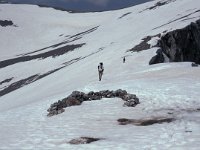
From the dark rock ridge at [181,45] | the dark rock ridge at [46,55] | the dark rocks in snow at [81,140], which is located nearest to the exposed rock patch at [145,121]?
the dark rocks in snow at [81,140]

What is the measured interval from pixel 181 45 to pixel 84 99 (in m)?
34.5

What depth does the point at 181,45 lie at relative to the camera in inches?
2311

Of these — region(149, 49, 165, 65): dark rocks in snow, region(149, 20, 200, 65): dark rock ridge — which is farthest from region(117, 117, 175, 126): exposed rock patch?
region(149, 20, 200, 65): dark rock ridge

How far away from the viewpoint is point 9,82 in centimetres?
9550

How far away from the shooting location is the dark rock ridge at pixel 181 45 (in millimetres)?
57972

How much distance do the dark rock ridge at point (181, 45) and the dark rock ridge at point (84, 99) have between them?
30311 millimetres

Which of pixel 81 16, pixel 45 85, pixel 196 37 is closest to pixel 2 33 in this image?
pixel 81 16

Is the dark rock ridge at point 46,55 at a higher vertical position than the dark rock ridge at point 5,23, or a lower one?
lower

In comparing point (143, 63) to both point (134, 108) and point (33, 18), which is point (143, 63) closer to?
point (134, 108)

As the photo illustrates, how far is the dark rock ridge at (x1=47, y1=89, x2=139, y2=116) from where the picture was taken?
78.2 ft

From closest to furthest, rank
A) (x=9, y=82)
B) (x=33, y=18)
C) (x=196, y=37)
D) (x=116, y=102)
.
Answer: (x=116, y=102) < (x=196, y=37) < (x=9, y=82) < (x=33, y=18)

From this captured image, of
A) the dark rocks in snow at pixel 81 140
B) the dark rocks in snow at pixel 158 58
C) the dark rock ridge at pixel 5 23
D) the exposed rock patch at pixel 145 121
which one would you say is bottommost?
the dark rocks in snow at pixel 81 140

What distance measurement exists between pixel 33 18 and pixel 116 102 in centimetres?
16222

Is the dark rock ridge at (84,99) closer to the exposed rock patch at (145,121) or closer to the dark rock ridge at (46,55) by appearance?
the exposed rock patch at (145,121)
